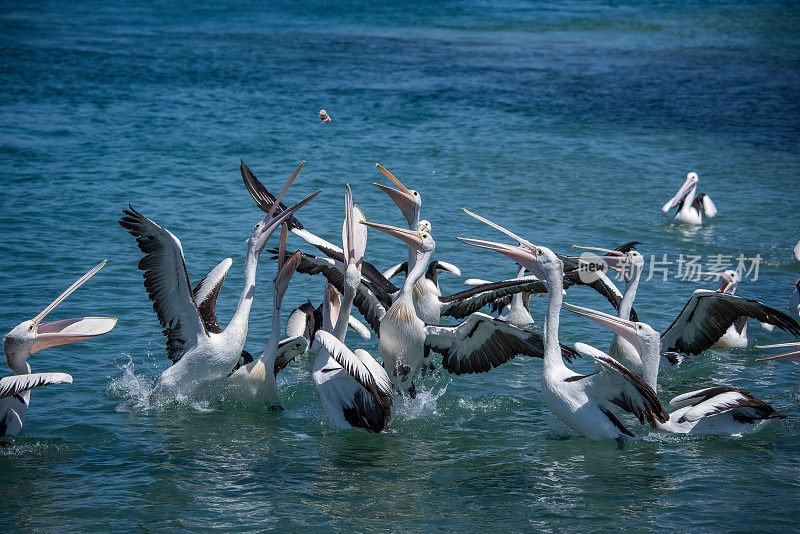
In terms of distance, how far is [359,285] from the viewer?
7.55m

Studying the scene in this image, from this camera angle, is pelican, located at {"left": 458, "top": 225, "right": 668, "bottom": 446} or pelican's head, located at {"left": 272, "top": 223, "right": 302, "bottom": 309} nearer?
pelican, located at {"left": 458, "top": 225, "right": 668, "bottom": 446}

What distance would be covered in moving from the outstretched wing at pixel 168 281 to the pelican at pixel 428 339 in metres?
1.49

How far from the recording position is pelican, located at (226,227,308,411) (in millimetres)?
7008

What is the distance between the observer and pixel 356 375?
245 inches

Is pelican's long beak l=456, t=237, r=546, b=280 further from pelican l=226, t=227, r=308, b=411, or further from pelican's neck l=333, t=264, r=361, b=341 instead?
pelican l=226, t=227, r=308, b=411

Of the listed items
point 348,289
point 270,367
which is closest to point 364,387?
point 348,289

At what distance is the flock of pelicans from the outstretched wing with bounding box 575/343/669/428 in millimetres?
12

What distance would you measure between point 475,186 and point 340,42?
15.2 meters

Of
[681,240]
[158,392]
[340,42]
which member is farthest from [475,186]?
[340,42]

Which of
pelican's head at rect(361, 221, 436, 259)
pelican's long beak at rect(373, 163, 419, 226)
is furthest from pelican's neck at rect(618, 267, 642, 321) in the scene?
pelican's long beak at rect(373, 163, 419, 226)

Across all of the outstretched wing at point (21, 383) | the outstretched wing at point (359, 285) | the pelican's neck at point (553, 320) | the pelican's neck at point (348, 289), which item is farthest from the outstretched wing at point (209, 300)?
the pelican's neck at point (553, 320)

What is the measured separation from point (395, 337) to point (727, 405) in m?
2.52

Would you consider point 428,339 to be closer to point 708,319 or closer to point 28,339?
point 708,319

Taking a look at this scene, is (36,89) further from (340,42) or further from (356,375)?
(356,375)
